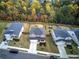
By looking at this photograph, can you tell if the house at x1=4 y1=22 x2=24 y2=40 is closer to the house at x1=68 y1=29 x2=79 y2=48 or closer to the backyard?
the backyard

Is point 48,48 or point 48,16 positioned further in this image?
point 48,16

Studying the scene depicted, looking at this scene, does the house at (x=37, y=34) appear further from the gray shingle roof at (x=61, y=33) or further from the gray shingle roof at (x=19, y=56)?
the gray shingle roof at (x=19, y=56)

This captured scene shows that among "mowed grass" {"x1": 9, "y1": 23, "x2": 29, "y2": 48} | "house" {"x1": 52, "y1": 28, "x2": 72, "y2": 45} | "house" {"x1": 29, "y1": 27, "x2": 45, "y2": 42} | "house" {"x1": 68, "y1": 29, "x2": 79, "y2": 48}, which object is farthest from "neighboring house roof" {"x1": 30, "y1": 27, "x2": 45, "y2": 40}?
"house" {"x1": 68, "y1": 29, "x2": 79, "y2": 48}

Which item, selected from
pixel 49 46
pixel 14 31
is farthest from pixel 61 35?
pixel 14 31

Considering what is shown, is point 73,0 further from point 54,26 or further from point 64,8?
point 54,26

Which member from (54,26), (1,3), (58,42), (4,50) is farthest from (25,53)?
(1,3)

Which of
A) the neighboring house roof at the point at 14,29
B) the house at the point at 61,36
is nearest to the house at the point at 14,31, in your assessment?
the neighboring house roof at the point at 14,29

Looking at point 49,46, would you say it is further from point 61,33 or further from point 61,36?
point 61,33
